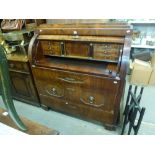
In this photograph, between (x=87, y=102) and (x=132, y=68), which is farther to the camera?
(x=132, y=68)

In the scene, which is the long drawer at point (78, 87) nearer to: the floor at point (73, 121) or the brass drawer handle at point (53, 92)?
the brass drawer handle at point (53, 92)

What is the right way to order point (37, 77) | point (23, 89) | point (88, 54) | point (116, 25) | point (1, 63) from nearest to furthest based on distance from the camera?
point (1, 63), point (116, 25), point (88, 54), point (37, 77), point (23, 89)

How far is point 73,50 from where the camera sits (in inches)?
57.0

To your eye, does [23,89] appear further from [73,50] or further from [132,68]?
[132,68]

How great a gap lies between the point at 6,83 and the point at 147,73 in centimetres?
213

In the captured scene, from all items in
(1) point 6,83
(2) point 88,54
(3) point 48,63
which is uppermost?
(1) point 6,83

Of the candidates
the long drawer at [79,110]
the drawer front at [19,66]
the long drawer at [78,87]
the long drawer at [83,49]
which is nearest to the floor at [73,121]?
the long drawer at [79,110]

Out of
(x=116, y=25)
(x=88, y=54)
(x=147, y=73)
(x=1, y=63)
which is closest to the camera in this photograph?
(x=1, y=63)

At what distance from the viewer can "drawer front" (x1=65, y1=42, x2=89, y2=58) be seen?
1384 millimetres

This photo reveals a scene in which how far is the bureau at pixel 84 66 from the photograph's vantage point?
121 cm

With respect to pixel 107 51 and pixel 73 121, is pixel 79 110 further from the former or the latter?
pixel 107 51

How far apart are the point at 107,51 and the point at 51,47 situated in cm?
59

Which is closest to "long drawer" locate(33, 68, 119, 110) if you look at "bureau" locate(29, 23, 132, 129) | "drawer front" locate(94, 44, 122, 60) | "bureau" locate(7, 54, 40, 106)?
"bureau" locate(29, 23, 132, 129)
